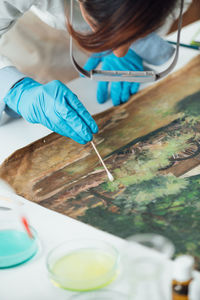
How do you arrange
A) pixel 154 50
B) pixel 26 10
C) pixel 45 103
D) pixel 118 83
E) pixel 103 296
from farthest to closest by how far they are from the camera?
pixel 154 50, pixel 118 83, pixel 26 10, pixel 45 103, pixel 103 296

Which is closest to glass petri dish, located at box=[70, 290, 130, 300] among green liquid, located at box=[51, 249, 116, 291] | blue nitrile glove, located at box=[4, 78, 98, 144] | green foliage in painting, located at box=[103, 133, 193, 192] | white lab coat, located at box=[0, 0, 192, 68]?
green liquid, located at box=[51, 249, 116, 291]

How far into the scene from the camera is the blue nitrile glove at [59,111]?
3.88 feet

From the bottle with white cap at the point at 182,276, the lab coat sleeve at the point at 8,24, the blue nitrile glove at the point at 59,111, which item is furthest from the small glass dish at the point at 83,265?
the lab coat sleeve at the point at 8,24

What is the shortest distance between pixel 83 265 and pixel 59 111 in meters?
0.52

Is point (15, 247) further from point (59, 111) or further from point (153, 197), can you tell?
point (59, 111)

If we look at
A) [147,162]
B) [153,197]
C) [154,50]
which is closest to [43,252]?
[153,197]

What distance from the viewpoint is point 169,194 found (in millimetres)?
1012

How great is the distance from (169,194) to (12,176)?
414 mm

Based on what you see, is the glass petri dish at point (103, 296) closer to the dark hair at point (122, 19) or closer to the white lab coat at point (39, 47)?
the dark hair at point (122, 19)

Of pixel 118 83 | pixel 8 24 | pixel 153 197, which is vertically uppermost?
pixel 8 24

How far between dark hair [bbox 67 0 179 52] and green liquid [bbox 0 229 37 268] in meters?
0.46

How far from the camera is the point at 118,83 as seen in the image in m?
1.43

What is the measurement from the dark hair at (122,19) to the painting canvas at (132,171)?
33cm

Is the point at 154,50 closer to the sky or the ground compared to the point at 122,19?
closer to the ground
